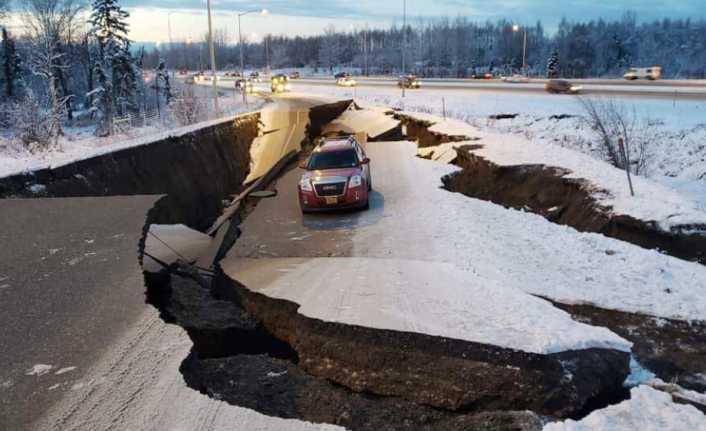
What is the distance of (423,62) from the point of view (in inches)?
5374

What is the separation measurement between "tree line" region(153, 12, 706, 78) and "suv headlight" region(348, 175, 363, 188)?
58141mm

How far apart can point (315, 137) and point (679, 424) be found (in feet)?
108

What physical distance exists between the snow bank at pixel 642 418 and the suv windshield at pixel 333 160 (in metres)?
10.3

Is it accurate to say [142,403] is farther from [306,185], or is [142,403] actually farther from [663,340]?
[306,185]

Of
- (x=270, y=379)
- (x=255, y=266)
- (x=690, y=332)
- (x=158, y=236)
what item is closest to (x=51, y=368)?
(x=270, y=379)

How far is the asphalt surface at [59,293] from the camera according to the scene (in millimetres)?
4809

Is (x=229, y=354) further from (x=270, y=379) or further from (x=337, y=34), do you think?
(x=337, y=34)

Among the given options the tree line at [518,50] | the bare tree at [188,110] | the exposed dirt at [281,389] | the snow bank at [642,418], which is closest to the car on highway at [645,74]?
the tree line at [518,50]

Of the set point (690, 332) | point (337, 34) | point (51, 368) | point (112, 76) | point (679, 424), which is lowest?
point (690, 332)

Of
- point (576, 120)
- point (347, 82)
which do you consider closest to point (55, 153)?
point (576, 120)

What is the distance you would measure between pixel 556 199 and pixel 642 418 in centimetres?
1119

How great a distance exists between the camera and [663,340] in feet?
26.7

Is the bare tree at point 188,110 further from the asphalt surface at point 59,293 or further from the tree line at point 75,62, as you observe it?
the asphalt surface at point 59,293

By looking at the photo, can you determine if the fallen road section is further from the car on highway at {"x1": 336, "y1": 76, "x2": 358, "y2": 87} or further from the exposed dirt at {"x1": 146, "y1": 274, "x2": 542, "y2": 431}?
the car on highway at {"x1": 336, "y1": 76, "x2": 358, "y2": 87}
